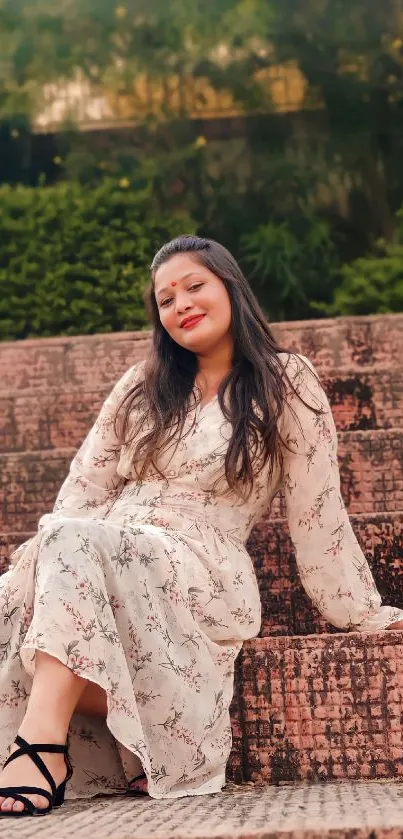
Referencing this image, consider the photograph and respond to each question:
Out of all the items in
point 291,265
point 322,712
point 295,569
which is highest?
point 291,265

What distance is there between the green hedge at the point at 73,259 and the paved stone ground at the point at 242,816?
386 cm

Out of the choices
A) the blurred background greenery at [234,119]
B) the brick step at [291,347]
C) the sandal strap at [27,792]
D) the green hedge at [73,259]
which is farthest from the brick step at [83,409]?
the blurred background greenery at [234,119]

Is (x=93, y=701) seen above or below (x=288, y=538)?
below

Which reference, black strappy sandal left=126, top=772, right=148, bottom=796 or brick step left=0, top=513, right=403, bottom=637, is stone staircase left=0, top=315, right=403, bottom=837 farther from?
black strappy sandal left=126, top=772, right=148, bottom=796

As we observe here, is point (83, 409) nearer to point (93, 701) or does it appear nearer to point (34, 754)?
point (93, 701)

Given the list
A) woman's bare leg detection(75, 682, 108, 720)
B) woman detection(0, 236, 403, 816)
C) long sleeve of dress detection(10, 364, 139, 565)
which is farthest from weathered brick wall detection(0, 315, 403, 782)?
long sleeve of dress detection(10, 364, 139, 565)

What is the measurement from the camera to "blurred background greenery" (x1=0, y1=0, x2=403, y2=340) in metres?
7.43

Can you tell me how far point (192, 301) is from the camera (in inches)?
127

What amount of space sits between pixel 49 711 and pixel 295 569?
1.09 m

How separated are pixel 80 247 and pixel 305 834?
192 inches

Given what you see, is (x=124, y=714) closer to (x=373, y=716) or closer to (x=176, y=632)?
(x=176, y=632)

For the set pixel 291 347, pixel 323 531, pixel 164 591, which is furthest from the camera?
pixel 291 347

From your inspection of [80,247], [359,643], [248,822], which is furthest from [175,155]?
[248,822]

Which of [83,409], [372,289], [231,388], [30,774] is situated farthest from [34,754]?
[372,289]
